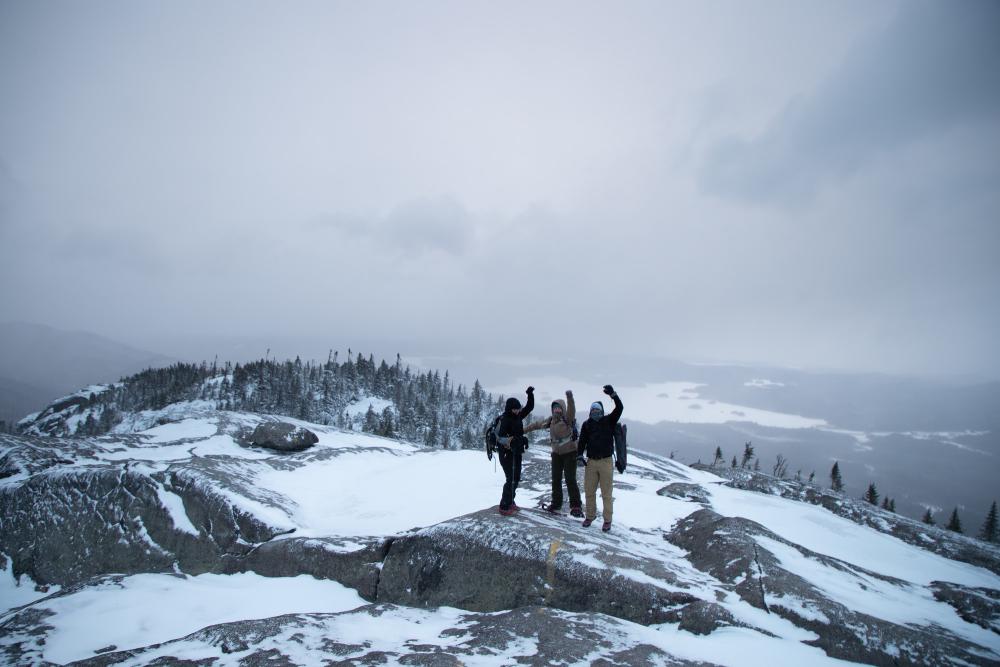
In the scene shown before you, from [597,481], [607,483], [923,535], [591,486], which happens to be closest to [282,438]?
[591,486]

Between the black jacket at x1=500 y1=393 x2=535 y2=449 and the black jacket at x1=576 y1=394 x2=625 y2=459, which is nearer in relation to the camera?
the black jacket at x1=576 y1=394 x2=625 y2=459

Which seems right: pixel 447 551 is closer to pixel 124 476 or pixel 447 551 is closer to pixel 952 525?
pixel 124 476

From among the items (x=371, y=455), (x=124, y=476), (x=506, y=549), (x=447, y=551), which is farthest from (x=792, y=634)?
(x=371, y=455)

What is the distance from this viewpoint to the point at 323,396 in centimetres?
14925

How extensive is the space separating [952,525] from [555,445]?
3813 inches

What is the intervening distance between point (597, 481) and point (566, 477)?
2.75 ft

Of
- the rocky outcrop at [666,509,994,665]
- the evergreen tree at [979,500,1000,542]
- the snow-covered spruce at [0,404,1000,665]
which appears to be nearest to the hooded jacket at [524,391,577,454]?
the snow-covered spruce at [0,404,1000,665]

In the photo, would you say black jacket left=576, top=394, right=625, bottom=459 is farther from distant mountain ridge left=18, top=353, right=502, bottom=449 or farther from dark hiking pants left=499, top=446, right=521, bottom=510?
distant mountain ridge left=18, top=353, right=502, bottom=449

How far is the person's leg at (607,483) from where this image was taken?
10.9 metres

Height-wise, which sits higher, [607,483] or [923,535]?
[607,483]

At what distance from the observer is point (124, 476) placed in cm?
1805

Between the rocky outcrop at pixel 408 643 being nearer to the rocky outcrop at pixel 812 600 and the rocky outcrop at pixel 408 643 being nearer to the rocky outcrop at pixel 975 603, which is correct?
the rocky outcrop at pixel 812 600

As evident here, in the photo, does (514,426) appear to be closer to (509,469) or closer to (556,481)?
(509,469)

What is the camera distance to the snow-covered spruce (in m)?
7.19
